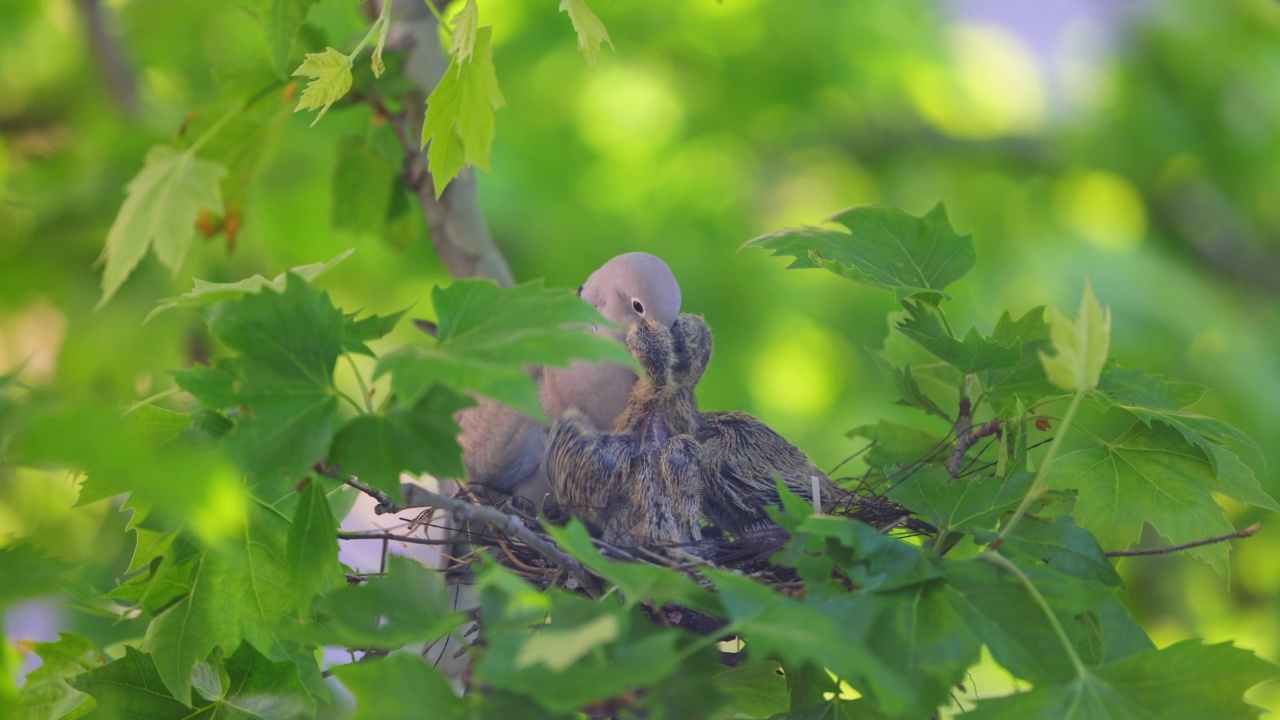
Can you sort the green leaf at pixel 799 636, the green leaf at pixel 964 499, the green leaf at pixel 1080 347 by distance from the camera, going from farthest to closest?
the green leaf at pixel 964 499 < the green leaf at pixel 1080 347 < the green leaf at pixel 799 636

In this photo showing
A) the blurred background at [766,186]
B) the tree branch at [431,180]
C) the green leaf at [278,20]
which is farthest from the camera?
the blurred background at [766,186]

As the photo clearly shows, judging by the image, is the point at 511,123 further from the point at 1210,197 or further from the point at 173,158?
the point at 1210,197

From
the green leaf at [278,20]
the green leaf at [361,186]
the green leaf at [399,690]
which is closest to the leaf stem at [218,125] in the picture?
the green leaf at [361,186]

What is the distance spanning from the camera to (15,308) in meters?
2.76

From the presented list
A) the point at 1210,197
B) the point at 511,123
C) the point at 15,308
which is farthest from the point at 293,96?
the point at 1210,197

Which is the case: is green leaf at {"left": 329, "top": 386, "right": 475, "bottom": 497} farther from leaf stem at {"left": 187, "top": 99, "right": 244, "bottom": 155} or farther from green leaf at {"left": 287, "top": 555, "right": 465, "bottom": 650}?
leaf stem at {"left": 187, "top": 99, "right": 244, "bottom": 155}

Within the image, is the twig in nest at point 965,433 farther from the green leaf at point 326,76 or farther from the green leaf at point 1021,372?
the green leaf at point 326,76

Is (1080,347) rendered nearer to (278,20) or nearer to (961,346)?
(961,346)

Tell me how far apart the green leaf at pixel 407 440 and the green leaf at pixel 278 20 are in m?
0.57

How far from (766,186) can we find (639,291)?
10.9 feet

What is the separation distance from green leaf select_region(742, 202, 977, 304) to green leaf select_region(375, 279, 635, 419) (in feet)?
1.04

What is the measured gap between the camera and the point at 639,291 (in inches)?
49.7

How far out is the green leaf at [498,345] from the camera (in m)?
0.68

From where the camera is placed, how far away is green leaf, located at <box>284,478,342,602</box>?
0.77 meters
